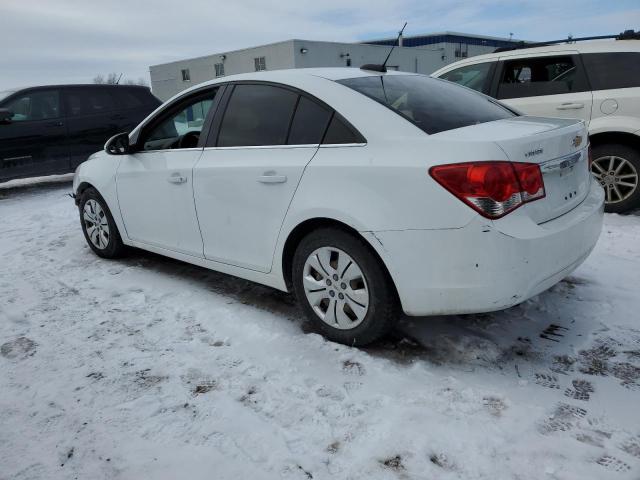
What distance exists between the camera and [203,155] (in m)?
3.54

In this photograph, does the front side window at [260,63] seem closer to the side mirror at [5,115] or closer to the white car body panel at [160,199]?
the side mirror at [5,115]

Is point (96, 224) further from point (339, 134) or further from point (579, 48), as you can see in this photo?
point (579, 48)

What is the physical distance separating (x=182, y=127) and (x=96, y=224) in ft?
4.54

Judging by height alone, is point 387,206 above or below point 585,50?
below

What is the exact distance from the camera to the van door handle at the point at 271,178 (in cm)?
298

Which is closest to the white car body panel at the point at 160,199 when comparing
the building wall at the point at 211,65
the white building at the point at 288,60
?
the white building at the point at 288,60

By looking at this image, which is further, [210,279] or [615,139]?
[615,139]

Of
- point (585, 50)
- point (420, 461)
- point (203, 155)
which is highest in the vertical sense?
point (585, 50)

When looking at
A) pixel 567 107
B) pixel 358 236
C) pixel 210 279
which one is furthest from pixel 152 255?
pixel 567 107

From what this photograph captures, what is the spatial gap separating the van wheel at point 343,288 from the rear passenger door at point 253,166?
29 cm

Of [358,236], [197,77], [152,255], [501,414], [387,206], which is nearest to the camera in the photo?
[501,414]

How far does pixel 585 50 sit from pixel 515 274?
424cm

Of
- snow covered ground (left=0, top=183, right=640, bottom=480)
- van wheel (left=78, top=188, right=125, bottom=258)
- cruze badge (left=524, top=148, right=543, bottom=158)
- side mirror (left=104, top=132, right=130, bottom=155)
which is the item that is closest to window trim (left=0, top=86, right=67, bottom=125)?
van wheel (left=78, top=188, right=125, bottom=258)

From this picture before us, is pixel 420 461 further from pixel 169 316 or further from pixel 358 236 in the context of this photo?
pixel 169 316
